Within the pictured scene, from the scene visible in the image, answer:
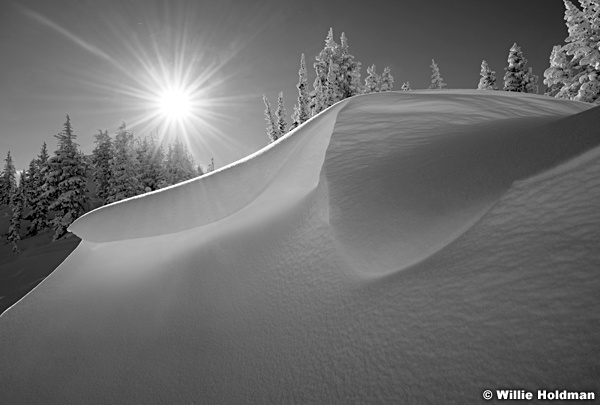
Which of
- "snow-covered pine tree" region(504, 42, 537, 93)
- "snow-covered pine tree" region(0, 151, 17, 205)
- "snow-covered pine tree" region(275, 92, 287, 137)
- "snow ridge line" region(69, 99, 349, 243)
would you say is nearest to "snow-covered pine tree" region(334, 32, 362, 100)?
"snow-covered pine tree" region(504, 42, 537, 93)

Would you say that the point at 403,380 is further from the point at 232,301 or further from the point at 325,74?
the point at 325,74

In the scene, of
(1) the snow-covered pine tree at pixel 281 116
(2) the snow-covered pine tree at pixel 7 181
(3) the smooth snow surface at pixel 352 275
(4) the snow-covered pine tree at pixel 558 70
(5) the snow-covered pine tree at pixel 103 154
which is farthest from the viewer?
(2) the snow-covered pine tree at pixel 7 181

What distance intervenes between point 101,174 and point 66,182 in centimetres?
798

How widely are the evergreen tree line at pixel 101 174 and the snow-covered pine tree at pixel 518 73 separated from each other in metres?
33.9

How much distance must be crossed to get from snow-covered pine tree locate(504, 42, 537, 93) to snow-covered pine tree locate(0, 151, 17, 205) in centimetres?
8161

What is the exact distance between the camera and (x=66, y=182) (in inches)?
1037

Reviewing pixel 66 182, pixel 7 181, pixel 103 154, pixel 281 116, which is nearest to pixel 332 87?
pixel 281 116

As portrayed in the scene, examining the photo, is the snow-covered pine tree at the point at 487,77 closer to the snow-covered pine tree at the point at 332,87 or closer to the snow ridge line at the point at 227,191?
the snow-covered pine tree at the point at 332,87

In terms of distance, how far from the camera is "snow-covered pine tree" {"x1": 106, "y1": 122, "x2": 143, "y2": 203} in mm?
28234

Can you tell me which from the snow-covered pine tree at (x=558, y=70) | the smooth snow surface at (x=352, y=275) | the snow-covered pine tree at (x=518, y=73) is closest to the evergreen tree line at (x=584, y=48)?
the snow-covered pine tree at (x=558, y=70)

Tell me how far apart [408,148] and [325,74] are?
25.9 m

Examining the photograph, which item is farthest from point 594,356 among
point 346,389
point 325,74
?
point 325,74

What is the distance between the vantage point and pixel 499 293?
A: 1218mm

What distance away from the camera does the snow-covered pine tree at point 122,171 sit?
2823 cm
